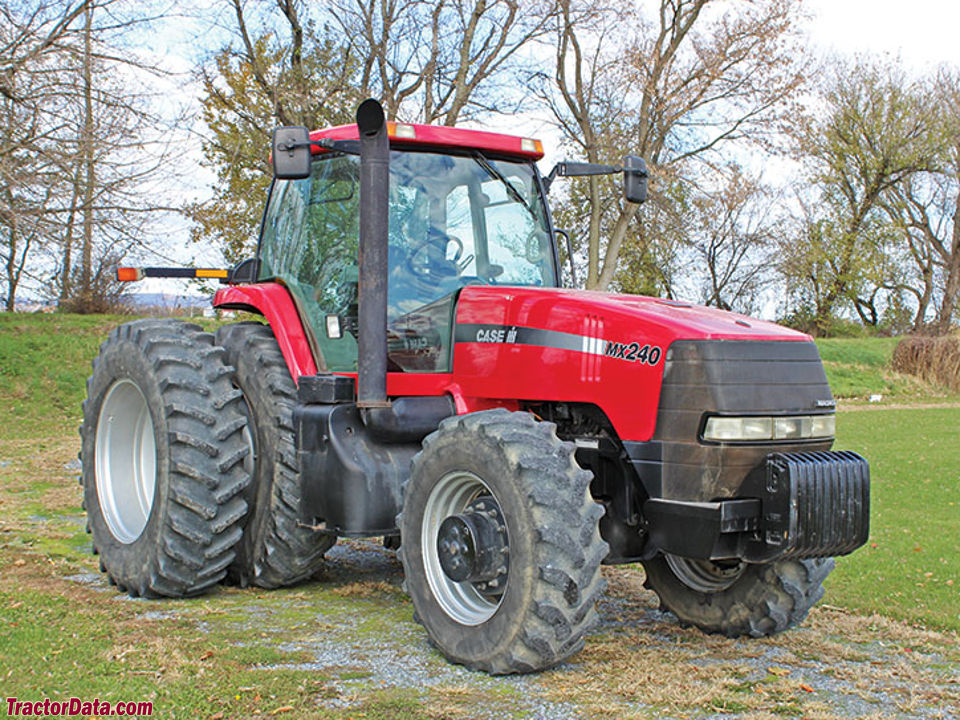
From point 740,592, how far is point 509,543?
147cm

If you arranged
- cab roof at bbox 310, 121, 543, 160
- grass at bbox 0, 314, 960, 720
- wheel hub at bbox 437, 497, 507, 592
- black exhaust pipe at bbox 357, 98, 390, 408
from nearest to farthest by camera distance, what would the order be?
grass at bbox 0, 314, 960, 720 → wheel hub at bbox 437, 497, 507, 592 → black exhaust pipe at bbox 357, 98, 390, 408 → cab roof at bbox 310, 121, 543, 160

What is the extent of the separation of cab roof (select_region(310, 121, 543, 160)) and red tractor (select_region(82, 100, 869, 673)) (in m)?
0.02

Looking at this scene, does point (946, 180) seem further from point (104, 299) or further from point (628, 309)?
point (628, 309)

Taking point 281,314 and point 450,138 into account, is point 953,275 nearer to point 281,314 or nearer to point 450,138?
point 450,138

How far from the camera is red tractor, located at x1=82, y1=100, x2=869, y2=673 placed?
457 centimetres

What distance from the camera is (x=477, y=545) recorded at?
475cm

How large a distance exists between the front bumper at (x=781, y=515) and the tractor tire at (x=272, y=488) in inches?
87.9

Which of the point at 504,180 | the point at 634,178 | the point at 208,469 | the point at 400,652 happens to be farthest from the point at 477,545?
the point at 634,178

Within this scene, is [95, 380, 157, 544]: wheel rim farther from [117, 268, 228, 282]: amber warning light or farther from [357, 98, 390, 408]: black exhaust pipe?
[357, 98, 390, 408]: black exhaust pipe

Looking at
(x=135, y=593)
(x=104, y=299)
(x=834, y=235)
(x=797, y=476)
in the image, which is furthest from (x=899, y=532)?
(x=834, y=235)

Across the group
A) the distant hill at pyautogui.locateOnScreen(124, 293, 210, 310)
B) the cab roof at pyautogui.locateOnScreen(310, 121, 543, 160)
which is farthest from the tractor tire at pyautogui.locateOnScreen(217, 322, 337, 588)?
the distant hill at pyautogui.locateOnScreen(124, 293, 210, 310)

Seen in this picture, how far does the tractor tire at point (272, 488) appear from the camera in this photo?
601cm

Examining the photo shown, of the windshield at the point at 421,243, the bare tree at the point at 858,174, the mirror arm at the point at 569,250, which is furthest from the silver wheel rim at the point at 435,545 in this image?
the bare tree at the point at 858,174

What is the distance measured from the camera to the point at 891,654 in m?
5.21
